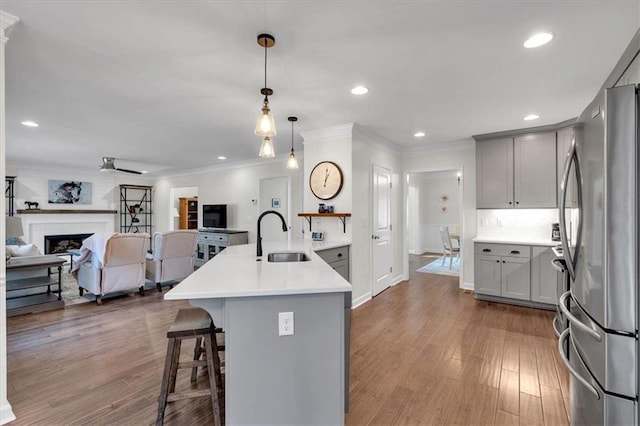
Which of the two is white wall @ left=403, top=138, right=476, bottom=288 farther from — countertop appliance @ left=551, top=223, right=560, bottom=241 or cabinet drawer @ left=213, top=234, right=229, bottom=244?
cabinet drawer @ left=213, top=234, right=229, bottom=244

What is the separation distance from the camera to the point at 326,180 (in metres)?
4.22

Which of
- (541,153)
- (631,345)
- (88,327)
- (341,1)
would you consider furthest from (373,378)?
(541,153)

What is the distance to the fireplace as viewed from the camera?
755cm

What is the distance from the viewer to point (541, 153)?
13.5 feet

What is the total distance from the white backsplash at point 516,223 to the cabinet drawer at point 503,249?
0.46 metres

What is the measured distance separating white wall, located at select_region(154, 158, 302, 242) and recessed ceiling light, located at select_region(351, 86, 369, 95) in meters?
3.22

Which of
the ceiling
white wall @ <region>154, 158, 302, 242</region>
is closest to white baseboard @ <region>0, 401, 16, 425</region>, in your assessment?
the ceiling

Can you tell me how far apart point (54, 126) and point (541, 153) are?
6.77 metres

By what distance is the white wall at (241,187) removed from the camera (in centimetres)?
613

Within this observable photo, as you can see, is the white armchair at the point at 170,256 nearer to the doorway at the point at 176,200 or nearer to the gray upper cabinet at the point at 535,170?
the doorway at the point at 176,200

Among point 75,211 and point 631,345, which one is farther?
point 75,211

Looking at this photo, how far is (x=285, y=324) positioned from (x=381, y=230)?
3.45 meters

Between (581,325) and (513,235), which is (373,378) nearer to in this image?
(581,325)

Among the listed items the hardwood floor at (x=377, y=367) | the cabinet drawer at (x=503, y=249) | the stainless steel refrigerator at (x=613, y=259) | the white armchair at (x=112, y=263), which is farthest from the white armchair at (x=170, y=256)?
the stainless steel refrigerator at (x=613, y=259)
